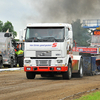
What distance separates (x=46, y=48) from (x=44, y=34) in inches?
29.1

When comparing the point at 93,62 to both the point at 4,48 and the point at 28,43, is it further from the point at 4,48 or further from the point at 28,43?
the point at 4,48

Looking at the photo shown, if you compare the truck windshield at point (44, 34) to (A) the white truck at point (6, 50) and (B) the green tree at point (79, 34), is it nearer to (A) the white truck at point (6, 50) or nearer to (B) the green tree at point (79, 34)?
(A) the white truck at point (6, 50)

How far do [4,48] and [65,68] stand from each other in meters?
11.2

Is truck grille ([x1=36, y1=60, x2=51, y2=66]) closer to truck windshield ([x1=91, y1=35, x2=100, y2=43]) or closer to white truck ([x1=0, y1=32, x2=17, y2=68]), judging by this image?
white truck ([x1=0, y1=32, x2=17, y2=68])

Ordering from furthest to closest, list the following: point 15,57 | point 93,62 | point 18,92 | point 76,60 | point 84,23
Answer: point 84,23 < point 15,57 < point 93,62 < point 76,60 < point 18,92

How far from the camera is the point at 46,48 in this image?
15062 mm

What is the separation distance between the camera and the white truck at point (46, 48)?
15.1 m

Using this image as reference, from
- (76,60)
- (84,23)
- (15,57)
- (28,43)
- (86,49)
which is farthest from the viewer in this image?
(84,23)

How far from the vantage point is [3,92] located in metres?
10.4

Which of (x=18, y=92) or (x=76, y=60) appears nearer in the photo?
(x=18, y=92)

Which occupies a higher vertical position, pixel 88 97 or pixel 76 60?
pixel 76 60

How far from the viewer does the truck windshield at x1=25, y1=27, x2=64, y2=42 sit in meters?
15.1

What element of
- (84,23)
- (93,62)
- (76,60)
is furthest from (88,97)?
(84,23)

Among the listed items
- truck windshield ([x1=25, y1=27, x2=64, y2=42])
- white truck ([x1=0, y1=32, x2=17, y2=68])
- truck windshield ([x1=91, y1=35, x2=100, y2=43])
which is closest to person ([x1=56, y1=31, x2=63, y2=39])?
truck windshield ([x1=25, y1=27, x2=64, y2=42])
